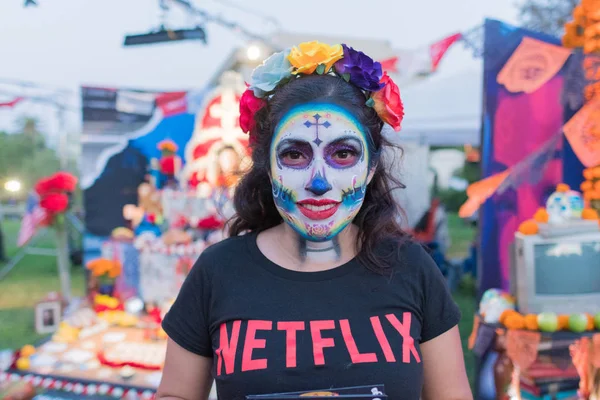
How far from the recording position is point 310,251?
1.36 metres

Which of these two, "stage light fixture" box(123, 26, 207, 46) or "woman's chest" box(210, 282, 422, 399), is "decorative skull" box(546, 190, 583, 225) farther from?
"stage light fixture" box(123, 26, 207, 46)

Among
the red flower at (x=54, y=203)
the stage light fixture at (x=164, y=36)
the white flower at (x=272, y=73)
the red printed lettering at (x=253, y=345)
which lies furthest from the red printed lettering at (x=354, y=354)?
the red flower at (x=54, y=203)

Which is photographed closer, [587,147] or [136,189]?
[587,147]

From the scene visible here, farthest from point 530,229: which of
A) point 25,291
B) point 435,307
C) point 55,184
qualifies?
point 25,291

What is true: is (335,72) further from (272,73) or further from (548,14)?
(548,14)

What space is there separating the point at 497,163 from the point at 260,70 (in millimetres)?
2502

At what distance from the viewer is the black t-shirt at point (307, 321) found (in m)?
1.17

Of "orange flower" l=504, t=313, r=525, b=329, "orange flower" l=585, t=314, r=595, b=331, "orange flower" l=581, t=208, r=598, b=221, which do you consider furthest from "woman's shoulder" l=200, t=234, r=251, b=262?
"orange flower" l=581, t=208, r=598, b=221

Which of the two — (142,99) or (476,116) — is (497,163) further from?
(142,99)

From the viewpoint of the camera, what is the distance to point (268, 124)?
1.43 m

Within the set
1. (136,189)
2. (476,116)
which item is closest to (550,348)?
(476,116)

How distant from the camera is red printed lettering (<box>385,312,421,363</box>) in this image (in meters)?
1.21

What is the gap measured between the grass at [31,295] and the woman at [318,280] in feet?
10.5

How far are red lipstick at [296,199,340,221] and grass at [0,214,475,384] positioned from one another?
3.33 m
